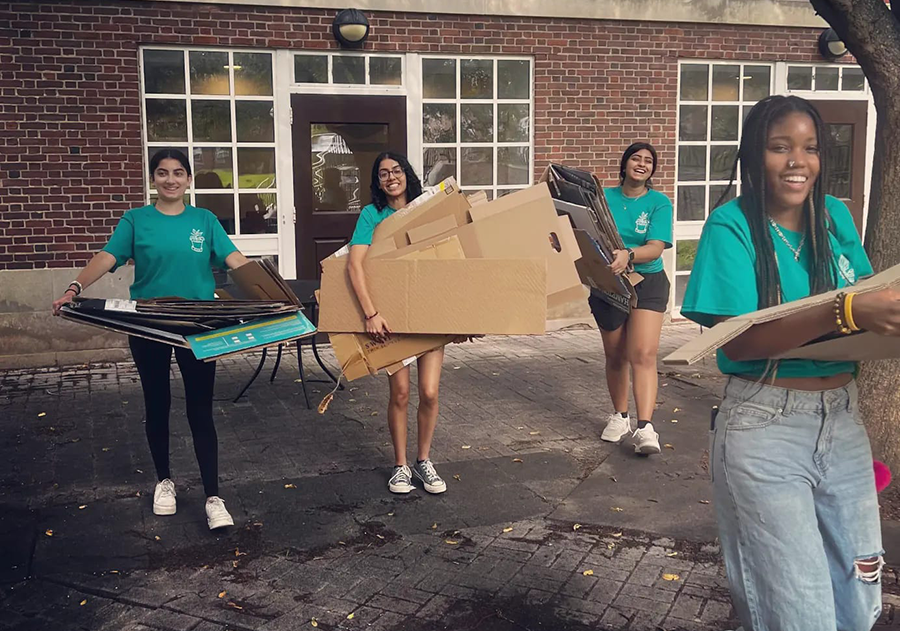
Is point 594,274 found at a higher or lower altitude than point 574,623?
higher

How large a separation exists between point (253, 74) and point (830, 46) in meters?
6.54

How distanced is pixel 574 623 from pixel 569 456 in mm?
2165

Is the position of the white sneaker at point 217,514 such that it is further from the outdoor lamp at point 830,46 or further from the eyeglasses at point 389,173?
the outdoor lamp at point 830,46

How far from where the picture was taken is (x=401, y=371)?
15.5 ft

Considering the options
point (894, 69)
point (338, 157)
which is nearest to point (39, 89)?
point (338, 157)

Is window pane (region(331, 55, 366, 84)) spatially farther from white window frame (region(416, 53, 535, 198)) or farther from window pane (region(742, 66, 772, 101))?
window pane (region(742, 66, 772, 101))

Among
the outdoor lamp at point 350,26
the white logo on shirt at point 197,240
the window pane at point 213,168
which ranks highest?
the outdoor lamp at point 350,26

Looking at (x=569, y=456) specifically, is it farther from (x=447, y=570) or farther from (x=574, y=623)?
(x=574, y=623)

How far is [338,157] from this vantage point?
30.1 ft

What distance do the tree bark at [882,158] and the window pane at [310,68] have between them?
17.5 feet

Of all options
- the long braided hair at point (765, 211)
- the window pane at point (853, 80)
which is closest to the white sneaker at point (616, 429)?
the long braided hair at point (765, 211)

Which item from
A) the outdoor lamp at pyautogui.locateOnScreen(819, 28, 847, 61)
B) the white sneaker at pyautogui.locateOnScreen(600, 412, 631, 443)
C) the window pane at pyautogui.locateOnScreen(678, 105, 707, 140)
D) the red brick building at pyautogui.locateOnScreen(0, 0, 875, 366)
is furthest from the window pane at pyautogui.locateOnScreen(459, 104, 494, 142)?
the white sneaker at pyautogui.locateOnScreen(600, 412, 631, 443)

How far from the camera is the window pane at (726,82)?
10.3m

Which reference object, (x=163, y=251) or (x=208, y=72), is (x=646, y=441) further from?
(x=208, y=72)
